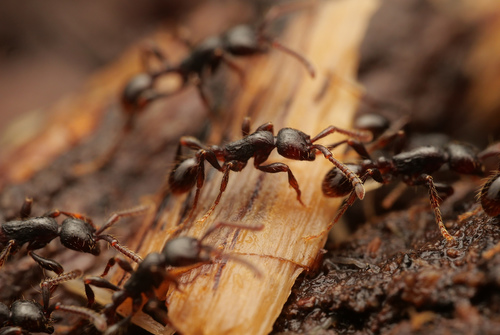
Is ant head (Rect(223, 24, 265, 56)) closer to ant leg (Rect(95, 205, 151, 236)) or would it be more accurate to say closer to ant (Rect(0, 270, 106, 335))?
ant leg (Rect(95, 205, 151, 236))

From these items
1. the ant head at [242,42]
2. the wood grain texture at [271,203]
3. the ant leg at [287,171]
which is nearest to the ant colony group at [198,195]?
the ant leg at [287,171]

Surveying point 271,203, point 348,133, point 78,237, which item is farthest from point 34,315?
point 348,133

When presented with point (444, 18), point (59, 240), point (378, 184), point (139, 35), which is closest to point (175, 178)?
point (59, 240)

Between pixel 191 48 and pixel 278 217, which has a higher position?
pixel 191 48

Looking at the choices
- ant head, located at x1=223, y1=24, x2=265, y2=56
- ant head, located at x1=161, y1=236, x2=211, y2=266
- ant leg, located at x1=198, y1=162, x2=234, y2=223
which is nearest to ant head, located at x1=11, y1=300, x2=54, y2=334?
ant head, located at x1=161, y1=236, x2=211, y2=266

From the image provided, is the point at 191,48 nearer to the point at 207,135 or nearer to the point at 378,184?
the point at 207,135

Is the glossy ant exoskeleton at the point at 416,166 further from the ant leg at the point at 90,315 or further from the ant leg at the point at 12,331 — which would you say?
the ant leg at the point at 12,331
